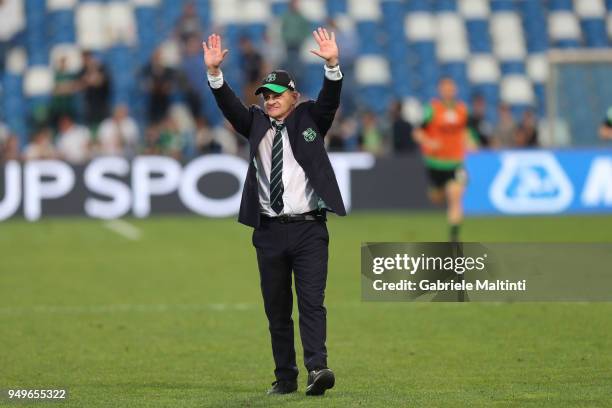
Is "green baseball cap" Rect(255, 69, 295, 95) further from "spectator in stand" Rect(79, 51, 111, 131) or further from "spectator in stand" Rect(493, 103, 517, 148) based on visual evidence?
"spectator in stand" Rect(493, 103, 517, 148)

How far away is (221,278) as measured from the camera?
16.9 meters

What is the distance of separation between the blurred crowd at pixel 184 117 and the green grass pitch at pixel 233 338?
5166mm

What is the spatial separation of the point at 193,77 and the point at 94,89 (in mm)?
1951

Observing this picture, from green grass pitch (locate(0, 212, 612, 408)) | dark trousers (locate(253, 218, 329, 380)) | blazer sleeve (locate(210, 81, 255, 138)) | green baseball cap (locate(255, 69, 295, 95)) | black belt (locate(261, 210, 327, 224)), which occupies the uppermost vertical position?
green baseball cap (locate(255, 69, 295, 95))

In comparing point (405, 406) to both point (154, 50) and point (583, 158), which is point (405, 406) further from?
point (154, 50)

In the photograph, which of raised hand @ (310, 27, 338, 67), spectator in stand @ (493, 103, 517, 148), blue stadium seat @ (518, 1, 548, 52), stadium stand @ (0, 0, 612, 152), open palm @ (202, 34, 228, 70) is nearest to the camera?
raised hand @ (310, 27, 338, 67)

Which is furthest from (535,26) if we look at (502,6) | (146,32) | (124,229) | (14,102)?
(124,229)

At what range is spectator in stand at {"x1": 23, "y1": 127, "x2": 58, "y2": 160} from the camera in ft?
81.1

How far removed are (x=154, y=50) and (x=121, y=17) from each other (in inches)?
51.8

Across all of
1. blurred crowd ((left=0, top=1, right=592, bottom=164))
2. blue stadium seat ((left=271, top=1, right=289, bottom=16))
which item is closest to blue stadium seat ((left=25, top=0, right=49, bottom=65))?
blurred crowd ((left=0, top=1, right=592, bottom=164))

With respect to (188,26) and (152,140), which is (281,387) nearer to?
(152,140)

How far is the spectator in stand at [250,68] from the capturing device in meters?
26.3

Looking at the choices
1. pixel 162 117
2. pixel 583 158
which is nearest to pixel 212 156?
pixel 162 117

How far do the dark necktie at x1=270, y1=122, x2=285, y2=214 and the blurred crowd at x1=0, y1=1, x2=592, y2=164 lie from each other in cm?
1574
